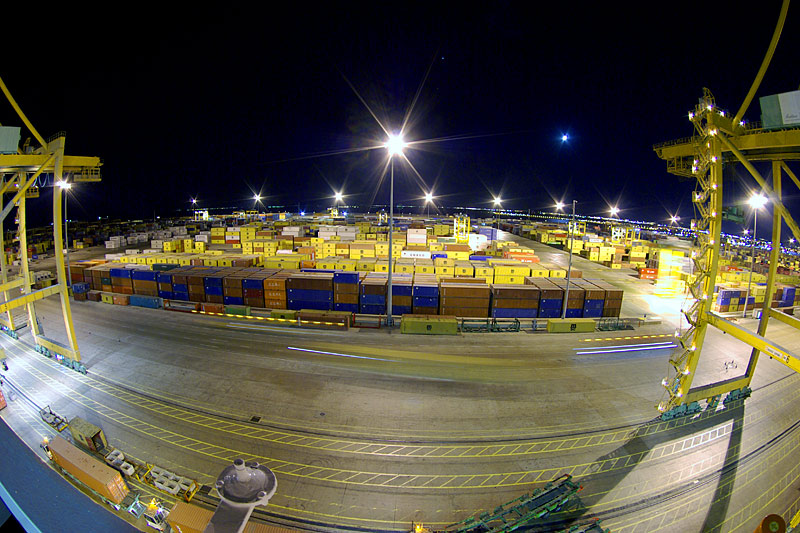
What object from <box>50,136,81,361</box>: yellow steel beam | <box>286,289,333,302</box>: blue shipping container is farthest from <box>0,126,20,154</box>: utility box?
<box>286,289,333,302</box>: blue shipping container

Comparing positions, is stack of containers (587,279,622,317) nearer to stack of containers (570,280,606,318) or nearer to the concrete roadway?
stack of containers (570,280,606,318)

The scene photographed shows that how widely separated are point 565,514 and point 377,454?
624 centimetres

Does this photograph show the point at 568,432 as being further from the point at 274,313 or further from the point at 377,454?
the point at 274,313

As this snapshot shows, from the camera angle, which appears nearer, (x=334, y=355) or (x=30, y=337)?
(x=334, y=355)

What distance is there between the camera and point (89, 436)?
38.1 feet

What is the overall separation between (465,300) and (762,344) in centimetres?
1554

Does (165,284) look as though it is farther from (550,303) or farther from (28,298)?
(550,303)

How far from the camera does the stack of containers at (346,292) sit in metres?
25.7

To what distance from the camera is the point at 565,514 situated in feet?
32.7

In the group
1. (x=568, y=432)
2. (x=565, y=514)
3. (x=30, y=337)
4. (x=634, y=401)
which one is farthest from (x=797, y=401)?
(x=30, y=337)

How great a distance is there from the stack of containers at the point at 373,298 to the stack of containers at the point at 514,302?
854 centimetres

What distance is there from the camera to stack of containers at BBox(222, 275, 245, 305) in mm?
27109

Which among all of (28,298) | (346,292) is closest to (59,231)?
(28,298)

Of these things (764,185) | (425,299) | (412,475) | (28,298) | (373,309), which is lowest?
(412,475)
